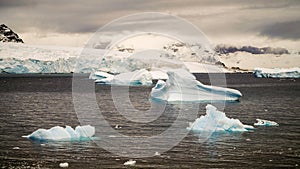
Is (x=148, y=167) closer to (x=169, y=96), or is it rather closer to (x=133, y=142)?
(x=133, y=142)

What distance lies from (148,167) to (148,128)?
12069mm

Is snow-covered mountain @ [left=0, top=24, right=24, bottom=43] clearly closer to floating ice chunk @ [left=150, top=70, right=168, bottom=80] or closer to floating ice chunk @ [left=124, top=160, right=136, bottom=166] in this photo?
floating ice chunk @ [left=150, top=70, right=168, bottom=80]

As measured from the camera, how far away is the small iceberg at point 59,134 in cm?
2780

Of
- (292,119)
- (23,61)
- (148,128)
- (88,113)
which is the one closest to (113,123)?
(148,128)

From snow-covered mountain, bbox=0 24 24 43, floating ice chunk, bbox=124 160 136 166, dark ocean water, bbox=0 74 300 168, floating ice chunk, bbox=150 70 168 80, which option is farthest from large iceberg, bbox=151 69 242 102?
snow-covered mountain, bbox=0 24 24 43

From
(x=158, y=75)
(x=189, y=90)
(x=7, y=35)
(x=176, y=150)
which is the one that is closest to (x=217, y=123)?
(x=176, y=150)

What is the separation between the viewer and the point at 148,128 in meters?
33.4

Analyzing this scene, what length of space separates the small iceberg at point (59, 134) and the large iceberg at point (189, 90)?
24.1 metres

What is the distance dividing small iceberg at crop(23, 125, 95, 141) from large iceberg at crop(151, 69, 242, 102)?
24.1m

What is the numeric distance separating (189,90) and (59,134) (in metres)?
27.6

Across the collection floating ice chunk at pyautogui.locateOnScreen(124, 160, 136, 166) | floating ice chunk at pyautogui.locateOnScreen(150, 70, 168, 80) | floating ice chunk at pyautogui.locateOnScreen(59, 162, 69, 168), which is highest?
floating ice chunk at pyautogui.locateOnScreen(150, 70, 168, 80)

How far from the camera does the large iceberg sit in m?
51.0

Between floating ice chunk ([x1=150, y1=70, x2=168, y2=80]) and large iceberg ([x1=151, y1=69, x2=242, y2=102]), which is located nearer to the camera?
large iceberg ([x1=151, y1=69, x2=242, y2=102])

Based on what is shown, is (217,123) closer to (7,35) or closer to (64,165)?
(64,165)
